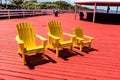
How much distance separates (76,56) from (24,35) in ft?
6.26

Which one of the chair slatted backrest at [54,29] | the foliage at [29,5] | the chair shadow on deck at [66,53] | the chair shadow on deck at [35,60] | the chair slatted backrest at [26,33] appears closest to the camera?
the chair shadow on deck at [35,60]

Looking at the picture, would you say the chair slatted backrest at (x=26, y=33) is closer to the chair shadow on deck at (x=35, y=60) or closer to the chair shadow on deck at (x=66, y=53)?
the chair shadow on deck at (x=35, y=60)

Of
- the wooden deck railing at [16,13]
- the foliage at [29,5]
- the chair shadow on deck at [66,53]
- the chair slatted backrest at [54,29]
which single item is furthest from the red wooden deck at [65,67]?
the foliage at [29,5]

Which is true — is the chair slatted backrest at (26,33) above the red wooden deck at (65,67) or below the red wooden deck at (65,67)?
above

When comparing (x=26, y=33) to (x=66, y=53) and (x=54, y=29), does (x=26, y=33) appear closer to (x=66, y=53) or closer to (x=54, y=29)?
(x=54, y=29)

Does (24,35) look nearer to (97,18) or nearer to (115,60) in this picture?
(115,60)

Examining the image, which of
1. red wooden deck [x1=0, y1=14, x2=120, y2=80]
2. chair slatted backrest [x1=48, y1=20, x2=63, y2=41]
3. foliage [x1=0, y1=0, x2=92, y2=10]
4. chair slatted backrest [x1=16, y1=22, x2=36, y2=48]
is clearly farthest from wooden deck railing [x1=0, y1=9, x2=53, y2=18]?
foliage [x1=0, y1=0, x2=92, y2=10]

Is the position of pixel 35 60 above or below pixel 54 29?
below

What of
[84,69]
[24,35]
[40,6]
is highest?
[40,6]

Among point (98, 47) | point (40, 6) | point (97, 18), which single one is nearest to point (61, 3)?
point (40, 6)

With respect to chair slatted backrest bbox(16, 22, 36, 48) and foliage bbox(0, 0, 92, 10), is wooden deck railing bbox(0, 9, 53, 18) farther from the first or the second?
foliage bbox(0, 0, 92, 10)

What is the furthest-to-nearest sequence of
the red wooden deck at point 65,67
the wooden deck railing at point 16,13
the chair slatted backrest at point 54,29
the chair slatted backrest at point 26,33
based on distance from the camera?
the wooden deck railing at point 16,13 → the chair slatted backrest at point 54,29 → the chair slatted backrest at point 26,33 → the red wooden deck at point 65,67

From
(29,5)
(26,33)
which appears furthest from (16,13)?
(29,5)

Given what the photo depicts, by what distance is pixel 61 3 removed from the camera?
1779 inches
